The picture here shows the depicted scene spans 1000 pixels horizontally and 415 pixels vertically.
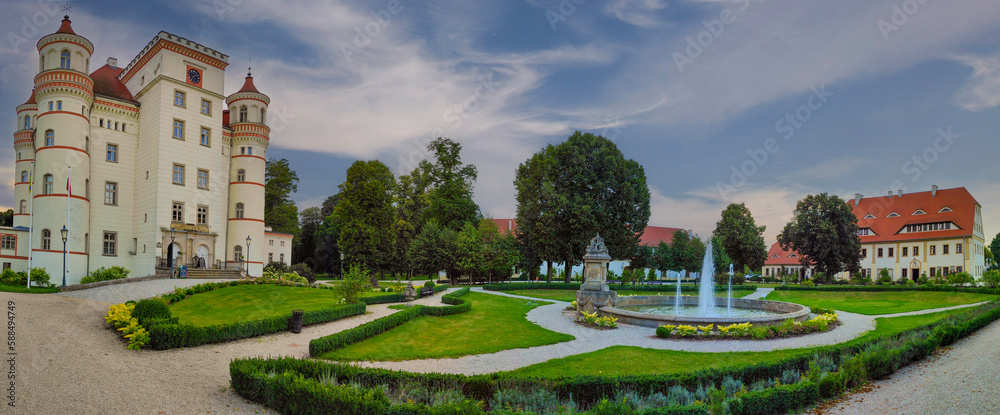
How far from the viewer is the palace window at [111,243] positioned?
3281 centimetres

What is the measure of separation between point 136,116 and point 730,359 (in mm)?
39625

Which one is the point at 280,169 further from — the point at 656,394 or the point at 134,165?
the point at 656,394

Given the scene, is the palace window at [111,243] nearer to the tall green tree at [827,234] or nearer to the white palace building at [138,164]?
the white palace building at [138,164]

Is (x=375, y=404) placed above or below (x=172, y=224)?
below

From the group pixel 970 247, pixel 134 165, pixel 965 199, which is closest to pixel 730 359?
pixel 134 165

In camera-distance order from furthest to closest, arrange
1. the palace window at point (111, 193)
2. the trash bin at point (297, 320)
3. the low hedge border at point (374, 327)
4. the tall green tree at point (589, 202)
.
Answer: the tall green tree at point (589, 202)
the palace window at point (111, 193)
the trash bin at point (297, 320)
the low hedge border at point (374, 327)

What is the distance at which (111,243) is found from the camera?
3309 cm

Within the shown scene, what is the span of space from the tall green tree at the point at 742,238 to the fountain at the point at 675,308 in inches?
1107

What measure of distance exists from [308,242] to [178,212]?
98.5ft

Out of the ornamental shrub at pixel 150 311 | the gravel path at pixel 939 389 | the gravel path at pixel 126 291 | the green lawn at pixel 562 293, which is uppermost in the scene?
the ornamental shrub at pixel 150 311

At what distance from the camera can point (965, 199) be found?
162ft

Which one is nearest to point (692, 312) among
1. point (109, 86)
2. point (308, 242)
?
point (109, 86)

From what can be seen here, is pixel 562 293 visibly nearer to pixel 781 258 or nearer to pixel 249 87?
pixel 249 87

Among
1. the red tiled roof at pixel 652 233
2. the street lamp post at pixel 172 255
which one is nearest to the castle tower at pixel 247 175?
the street lamp post at pixel 172 255
